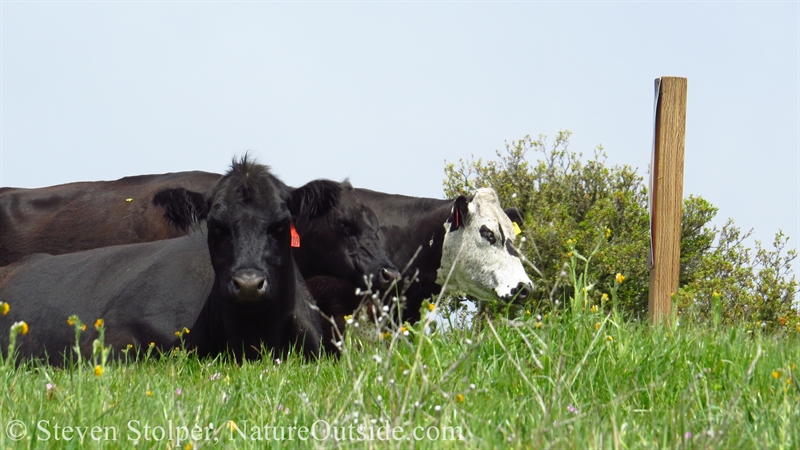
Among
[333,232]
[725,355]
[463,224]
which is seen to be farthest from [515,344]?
[463,224]

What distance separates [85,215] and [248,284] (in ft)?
19.9

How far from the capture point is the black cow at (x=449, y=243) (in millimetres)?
10586

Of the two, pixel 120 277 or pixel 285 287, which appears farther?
pixel 120 277

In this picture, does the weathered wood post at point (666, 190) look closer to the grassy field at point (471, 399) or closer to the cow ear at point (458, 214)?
the grassy field at point (471, 399)

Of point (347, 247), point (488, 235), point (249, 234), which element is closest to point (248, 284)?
point (249, 234)

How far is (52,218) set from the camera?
12.0 m

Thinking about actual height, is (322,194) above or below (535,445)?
above

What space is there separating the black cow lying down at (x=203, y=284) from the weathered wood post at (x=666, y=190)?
2.44 metres

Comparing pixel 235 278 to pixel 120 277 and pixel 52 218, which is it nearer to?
pixel 120 277

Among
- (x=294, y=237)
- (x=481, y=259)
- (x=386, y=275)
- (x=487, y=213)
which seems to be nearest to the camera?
(x=294, y=237)

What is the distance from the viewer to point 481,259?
34.9 feet

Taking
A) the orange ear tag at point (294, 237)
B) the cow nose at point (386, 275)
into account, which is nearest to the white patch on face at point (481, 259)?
the cow nose at point (386, 275)

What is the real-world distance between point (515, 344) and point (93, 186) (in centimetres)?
876

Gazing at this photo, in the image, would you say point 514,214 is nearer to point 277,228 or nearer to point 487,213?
point 487,213
